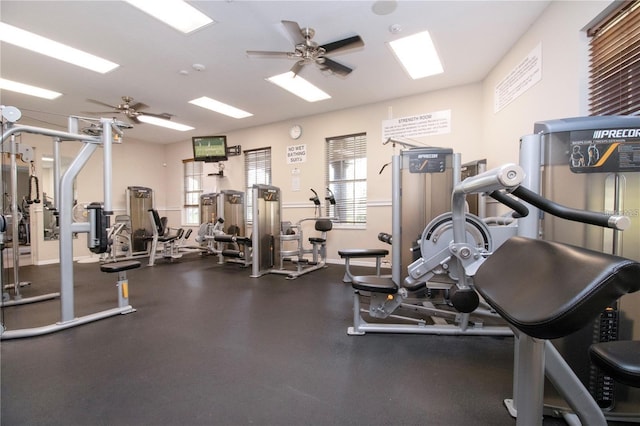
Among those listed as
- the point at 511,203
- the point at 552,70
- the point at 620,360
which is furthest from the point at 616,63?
the point at 620,360

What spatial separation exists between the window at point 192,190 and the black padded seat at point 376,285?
6793 millimetres

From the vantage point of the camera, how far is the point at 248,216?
22.9 feet

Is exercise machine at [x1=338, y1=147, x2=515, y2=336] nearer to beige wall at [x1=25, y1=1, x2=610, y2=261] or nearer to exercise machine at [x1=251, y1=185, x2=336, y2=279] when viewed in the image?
beige wall at [x1=25, y1=1, x2=610, y2=261]

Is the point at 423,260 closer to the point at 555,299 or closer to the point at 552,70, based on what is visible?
the point at 555,299

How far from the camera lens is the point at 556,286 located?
2.08 feet

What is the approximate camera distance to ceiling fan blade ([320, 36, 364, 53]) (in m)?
2.77

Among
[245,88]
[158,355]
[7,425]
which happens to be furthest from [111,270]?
[245,88]

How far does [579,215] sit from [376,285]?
5.34 ft

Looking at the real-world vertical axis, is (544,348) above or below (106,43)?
below

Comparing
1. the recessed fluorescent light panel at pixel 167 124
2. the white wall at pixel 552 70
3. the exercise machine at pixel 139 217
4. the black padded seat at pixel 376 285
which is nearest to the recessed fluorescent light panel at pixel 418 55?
the white wall at pixel 552 70

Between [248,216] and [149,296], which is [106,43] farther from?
[248,216]

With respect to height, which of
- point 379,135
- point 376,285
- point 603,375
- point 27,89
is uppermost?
point 27,89

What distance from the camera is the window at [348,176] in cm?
547

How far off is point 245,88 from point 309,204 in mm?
2571
